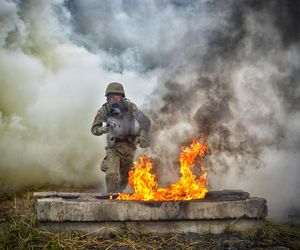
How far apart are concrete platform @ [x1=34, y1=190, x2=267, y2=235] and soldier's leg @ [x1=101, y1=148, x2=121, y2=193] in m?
2.51

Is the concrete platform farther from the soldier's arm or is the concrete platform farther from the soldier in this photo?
the soldier's arm

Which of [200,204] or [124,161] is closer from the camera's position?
[200,204]

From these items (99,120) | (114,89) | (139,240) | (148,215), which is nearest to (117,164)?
(99,120)

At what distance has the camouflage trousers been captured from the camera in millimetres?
8383

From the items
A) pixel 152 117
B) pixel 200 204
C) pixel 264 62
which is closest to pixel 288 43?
pixel 264 62

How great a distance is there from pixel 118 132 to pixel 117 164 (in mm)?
749

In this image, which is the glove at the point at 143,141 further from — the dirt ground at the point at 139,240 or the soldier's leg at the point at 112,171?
the dirt ground at the point at 139,240

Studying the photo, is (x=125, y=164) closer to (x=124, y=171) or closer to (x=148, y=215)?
(x=124, y=171)

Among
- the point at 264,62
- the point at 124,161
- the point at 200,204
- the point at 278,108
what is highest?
the point at 264,62

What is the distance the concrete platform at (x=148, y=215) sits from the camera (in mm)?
5789

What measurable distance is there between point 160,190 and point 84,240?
1.90 metres

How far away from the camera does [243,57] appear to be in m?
12.8

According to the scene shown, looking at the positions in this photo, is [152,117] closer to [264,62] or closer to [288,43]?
[264,62]

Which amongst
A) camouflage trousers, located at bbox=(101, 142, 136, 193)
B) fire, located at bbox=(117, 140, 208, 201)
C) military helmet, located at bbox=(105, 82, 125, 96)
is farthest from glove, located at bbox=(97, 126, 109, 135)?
fire, located at bbox=(117, 140, 208, 201)
